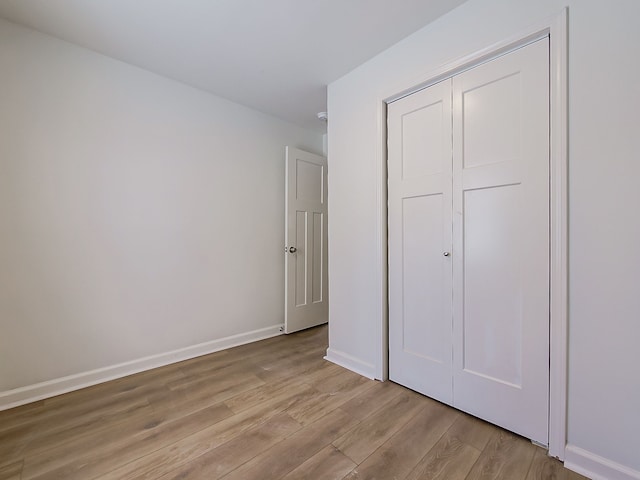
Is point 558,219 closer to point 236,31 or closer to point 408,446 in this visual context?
point 408,446

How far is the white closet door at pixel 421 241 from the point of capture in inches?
68.2

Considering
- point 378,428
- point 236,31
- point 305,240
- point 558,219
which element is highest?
point 236,31

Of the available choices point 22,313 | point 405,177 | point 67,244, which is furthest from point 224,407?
point 405,177

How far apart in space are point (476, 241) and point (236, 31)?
204 cm

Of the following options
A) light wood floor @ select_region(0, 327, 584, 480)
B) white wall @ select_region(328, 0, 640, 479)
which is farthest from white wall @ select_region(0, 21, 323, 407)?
white wall @ select_region(328, 0, 640, 479)

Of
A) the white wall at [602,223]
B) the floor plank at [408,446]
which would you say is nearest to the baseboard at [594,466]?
the white wall at [602,223]

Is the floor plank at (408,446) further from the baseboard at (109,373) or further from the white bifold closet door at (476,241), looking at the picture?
the baseboard at (109,373)

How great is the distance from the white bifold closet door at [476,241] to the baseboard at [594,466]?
4.5 inches

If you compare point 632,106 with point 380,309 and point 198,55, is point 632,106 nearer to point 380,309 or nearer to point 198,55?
point 380,309

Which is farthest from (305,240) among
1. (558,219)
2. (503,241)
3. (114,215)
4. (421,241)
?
(558,219)

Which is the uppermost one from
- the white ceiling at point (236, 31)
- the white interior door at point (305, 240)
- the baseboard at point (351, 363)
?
the white ceiling at point (236, 31)

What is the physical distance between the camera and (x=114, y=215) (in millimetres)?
2107

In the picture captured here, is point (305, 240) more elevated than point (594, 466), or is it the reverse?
point (305, 240)

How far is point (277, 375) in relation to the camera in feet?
7.02
